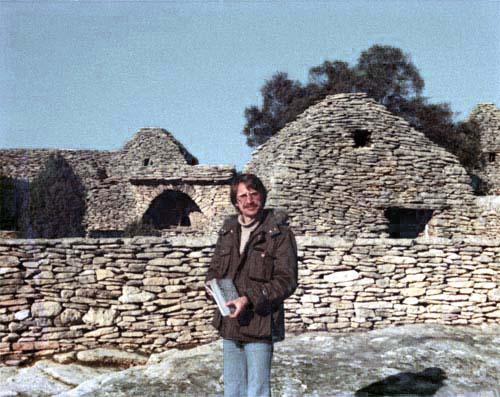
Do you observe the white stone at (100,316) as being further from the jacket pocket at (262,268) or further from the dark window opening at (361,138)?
the dark window opening at (361,138)

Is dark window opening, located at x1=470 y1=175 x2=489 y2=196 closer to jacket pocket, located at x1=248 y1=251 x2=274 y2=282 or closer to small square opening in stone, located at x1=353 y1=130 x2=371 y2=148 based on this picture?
small square opening in stone, located at x1=353 y1=130 x2=371 y2=148

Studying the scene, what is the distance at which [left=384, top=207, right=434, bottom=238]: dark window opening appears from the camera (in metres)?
12.4

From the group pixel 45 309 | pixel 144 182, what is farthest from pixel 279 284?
pixel 144 182

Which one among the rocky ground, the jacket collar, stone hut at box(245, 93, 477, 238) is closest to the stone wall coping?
the rocky ground

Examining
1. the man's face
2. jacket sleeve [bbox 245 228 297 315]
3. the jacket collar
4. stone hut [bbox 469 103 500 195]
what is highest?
stone hut [bbox 469 103 500 195]

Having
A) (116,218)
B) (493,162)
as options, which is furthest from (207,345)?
(493,162)

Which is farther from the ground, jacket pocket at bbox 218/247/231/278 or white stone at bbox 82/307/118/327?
jacket pocket at bbox 218/247/231/278

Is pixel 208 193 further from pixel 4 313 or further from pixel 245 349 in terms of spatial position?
pixel 245 349

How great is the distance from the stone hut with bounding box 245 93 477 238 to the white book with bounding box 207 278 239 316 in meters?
7.71

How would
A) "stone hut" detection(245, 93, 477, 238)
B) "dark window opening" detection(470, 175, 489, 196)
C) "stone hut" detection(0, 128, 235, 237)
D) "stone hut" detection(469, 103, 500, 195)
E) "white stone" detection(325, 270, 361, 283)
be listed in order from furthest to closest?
"stone hut" detection(469, 103, 500, 195) < "dark window opening" detection(470, 175, 489, 196) < "stone hut" detection(0, 128, 235, 237) < "stone hut" detection(245, 93, 477, 238) < "white stone" detection(325, 270, 361, 283)

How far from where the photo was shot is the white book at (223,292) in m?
2.92

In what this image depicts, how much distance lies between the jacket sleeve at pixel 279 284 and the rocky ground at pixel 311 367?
2169 millimetres

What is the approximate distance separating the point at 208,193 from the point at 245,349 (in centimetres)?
1538

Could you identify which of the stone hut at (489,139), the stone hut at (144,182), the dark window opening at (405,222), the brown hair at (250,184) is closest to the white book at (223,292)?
the brown hair at (250,184)
